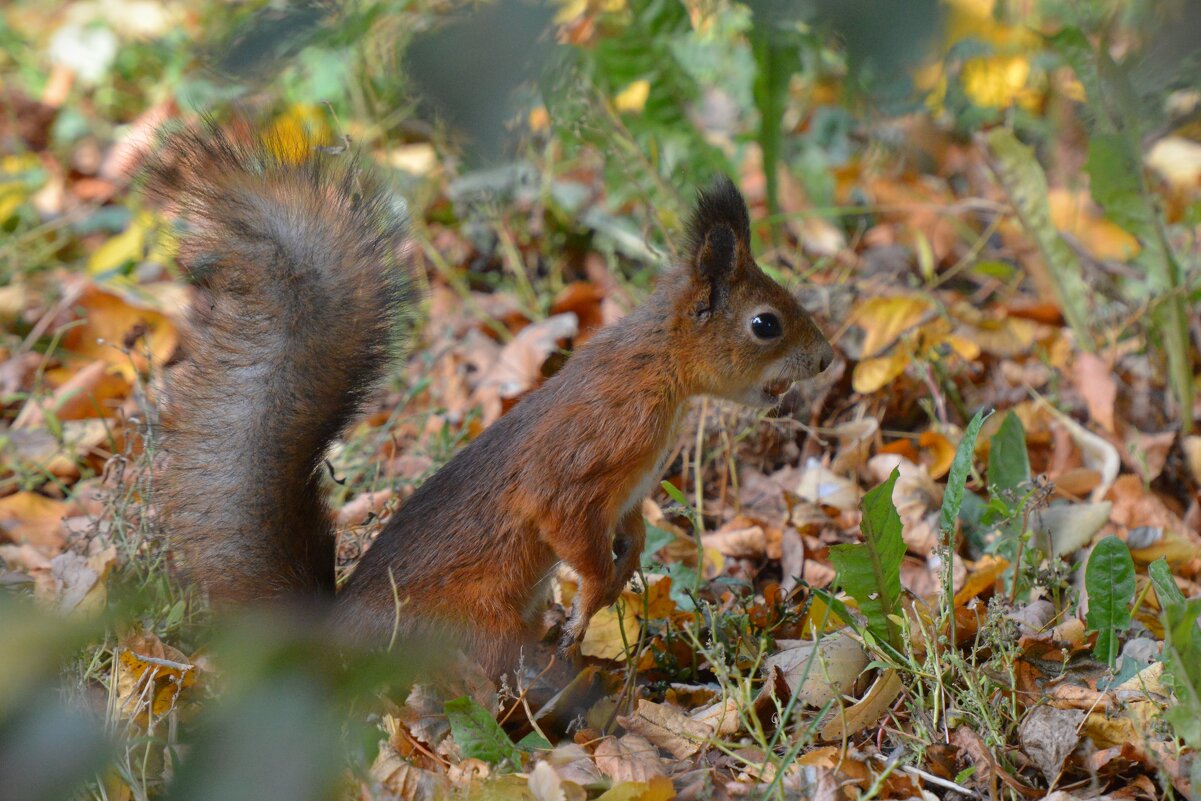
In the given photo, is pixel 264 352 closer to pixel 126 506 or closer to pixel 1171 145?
pixel 126 506

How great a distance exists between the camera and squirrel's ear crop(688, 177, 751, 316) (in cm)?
180

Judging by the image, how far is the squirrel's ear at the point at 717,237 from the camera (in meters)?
1.80

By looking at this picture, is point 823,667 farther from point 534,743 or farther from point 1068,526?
point 1068,526

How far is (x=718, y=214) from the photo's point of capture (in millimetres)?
1810

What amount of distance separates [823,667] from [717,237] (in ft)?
2.25

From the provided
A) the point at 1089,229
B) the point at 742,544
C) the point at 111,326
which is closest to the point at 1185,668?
the point at 742,544

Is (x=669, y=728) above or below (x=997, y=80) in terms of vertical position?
above

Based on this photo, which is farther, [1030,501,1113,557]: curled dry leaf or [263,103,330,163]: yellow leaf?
[1030,501,1113,557]: curled dry leaf

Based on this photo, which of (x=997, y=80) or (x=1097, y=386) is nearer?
(x=1097, y=386)

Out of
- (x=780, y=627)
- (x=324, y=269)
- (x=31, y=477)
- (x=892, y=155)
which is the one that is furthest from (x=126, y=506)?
(x=892, y=155)

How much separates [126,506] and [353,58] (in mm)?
1716

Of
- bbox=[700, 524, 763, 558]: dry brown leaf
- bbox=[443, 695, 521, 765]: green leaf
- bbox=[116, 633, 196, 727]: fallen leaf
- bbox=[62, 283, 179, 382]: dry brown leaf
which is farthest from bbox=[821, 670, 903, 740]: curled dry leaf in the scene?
bbox=[62, 283, 179, 382]: dry brown leaf

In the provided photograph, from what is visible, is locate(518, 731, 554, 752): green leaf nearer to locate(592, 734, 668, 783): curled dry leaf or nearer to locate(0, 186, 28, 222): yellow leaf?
locate(592, 734, 668, 783): curled dry leaf

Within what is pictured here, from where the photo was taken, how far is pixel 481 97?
617 millimetres
